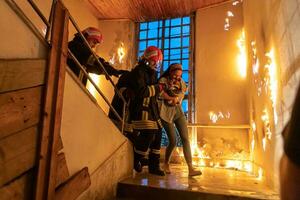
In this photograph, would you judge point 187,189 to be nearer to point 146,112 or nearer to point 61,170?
point 146,112

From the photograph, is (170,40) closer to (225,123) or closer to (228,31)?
(228,31)

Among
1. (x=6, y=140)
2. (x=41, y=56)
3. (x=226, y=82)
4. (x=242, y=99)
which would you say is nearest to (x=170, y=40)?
(x=226, y=82)

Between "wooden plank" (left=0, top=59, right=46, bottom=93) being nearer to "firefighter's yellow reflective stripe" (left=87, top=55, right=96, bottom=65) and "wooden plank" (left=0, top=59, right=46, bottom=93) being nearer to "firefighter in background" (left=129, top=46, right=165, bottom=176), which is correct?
"firefighter's yellow reflective stripe" (left=87, top=55, right=96, bottom=65)

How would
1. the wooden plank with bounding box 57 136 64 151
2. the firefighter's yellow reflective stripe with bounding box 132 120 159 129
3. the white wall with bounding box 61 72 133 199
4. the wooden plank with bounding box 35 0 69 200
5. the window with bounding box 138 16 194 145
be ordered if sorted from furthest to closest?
1. the window with bounding box 138 16 194 145
2. the firefighter's yellow reflective stripe with bounding box 132 120 159 129
3. the white wall with bounding box 61 72 133 199
4. the wooden plank with bounding box 57 136 64 151
5. the wooden plank with bounding box 35 0 69 200

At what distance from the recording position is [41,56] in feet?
4.91

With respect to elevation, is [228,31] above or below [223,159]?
above

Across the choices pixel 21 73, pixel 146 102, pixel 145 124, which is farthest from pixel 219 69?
pixel 21 73

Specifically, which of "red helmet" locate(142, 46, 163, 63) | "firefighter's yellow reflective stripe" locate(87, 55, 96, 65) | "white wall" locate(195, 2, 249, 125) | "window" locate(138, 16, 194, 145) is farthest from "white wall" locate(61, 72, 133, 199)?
"window" locate(138, 16, 194, 145)

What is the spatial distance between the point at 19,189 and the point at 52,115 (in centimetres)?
44

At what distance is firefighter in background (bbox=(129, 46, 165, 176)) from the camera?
2611 millimetres

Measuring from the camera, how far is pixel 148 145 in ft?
8.70

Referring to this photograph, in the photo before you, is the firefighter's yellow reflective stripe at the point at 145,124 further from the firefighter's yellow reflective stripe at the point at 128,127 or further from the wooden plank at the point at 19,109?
the wooden plank at the point at 19,109

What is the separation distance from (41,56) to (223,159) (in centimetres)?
350

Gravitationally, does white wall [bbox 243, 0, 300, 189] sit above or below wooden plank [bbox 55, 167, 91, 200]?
above
